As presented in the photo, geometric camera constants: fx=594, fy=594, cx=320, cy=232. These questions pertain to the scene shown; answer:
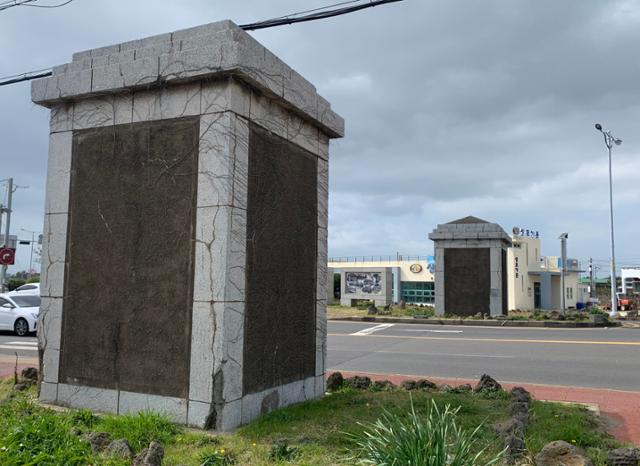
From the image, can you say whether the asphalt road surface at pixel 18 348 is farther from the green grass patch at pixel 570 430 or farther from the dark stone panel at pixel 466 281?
the dark stone panel at pixel 466 281

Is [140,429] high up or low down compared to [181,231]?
down

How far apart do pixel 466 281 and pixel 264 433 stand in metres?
22.0

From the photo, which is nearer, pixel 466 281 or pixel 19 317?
pixel 19 317

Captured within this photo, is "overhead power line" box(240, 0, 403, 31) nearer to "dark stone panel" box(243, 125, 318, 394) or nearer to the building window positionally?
"dark stone panel" box(243, 125, 318, 394)

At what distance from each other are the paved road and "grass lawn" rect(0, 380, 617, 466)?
4400 millimetres

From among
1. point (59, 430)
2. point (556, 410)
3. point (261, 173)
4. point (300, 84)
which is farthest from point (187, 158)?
point (556, 410)

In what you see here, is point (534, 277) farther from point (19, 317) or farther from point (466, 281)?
point (19, 317)

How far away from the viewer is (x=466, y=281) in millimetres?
26359

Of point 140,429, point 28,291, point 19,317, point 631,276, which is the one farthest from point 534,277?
point 140,429

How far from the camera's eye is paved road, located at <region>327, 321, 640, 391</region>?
11.3 metres

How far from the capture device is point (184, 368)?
235 inches

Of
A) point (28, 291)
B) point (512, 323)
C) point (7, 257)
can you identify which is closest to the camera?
point (512, 323)

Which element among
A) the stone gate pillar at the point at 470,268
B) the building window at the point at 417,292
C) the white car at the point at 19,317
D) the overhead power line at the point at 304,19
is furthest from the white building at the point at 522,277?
the overhead power line at the point at 304,19

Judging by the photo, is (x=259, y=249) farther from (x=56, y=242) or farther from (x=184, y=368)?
(x=56, y=242)
